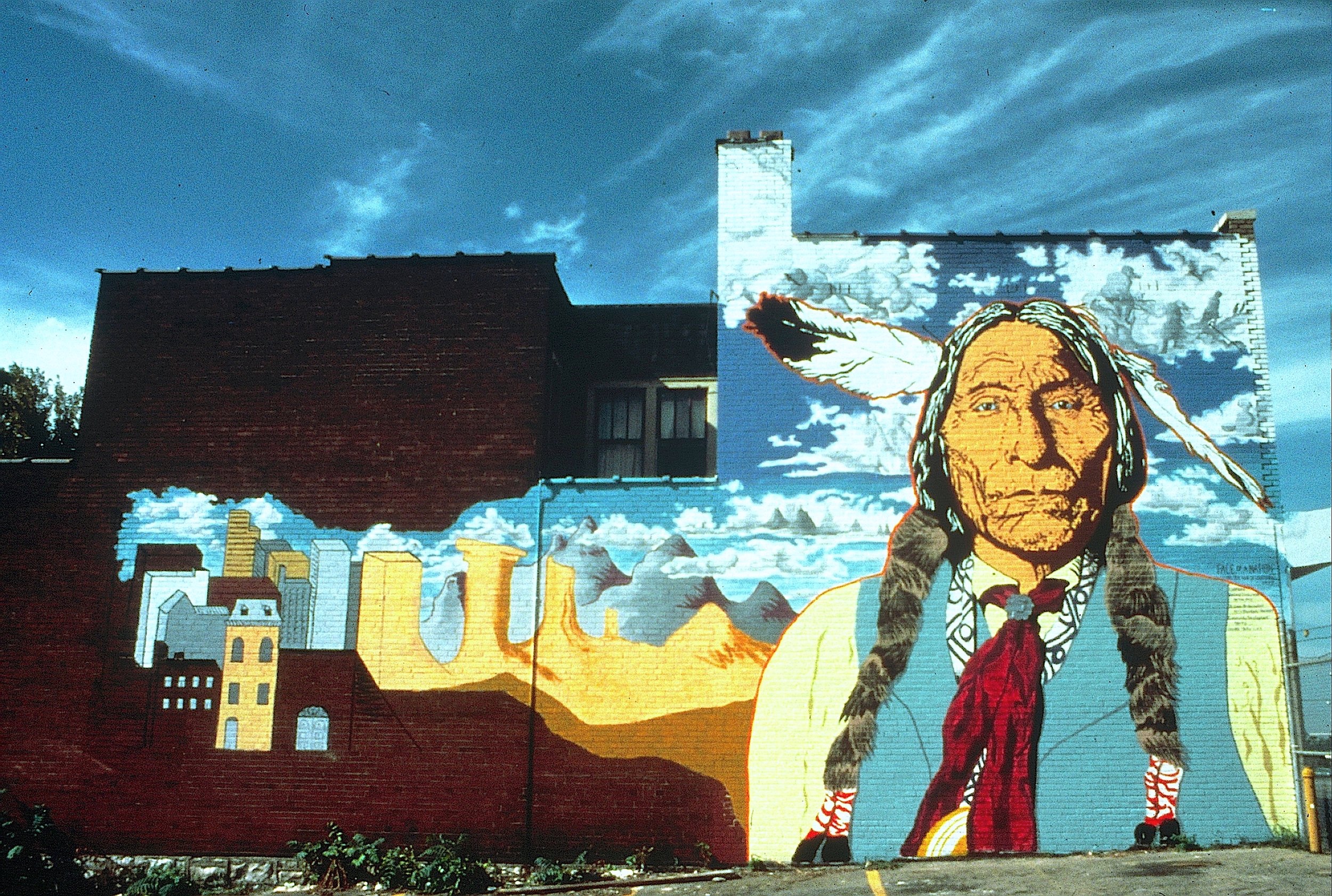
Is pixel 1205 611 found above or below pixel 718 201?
below

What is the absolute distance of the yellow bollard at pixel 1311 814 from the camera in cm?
1067

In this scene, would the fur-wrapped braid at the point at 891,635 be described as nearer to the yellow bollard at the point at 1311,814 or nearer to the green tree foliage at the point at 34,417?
the yellow bollard at the point at 1311,814

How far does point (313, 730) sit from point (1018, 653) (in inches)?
336

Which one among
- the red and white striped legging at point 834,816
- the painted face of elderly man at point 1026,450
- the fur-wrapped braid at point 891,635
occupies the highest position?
the painted face of elderly man at point 1026,450

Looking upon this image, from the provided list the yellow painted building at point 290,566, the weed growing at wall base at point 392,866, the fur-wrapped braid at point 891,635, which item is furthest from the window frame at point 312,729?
the fur-wrapped braid at point 891,635

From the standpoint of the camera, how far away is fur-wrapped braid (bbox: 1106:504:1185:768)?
11.2 meters

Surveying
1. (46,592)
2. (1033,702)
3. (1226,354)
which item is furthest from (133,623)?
(1226,354)

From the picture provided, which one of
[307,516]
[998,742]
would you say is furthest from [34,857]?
[998,742]

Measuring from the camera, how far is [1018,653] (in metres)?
11.4

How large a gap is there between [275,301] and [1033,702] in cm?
1087

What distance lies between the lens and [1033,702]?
1127cm

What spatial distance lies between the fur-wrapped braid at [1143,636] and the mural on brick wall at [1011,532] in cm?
3

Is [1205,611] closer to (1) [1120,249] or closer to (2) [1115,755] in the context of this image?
(2) [1115,755]

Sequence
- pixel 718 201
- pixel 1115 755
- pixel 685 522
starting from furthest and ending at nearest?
pixel 718 201 → pixel 685 522 → pixel 1115 755
